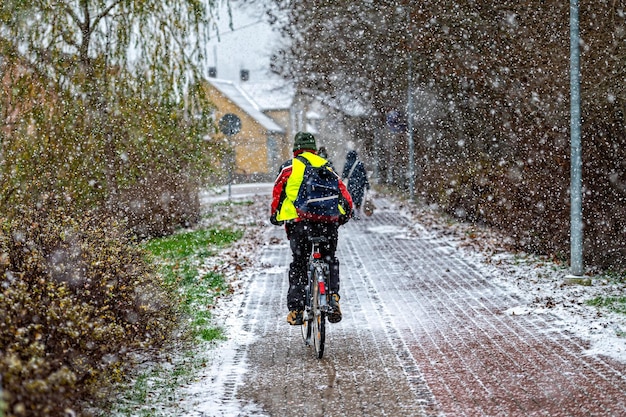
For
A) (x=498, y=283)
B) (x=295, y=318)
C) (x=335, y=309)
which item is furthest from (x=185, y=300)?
(x=498, y=283)

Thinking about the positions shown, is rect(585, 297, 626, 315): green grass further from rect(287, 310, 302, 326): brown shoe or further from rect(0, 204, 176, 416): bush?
rect(0, 204, 176, 416): bush

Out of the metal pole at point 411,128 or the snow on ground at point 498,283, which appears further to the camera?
the metal pole at point 411,128

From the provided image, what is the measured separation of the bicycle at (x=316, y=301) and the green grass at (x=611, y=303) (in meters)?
3.33

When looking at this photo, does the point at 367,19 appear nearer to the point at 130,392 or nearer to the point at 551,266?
the point at 551,266

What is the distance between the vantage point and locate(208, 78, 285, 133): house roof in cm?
6962

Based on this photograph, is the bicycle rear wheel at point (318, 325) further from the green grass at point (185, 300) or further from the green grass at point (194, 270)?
the green grass at point (194, 270)

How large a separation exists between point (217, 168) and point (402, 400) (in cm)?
1035

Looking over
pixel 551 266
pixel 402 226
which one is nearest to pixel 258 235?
pixel 402 226

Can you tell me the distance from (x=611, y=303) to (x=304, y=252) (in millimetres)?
3716

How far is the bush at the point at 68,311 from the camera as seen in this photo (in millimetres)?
4086

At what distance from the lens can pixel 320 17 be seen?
72.4 feet

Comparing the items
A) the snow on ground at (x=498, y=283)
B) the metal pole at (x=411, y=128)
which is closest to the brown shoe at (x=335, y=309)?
the snow on ground at (x=498, y=283)

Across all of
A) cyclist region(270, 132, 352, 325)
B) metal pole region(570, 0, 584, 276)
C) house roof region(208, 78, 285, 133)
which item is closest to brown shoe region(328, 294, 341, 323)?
cyclist region(270, 132, 352, 325)

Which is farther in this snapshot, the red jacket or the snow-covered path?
the red jacket
